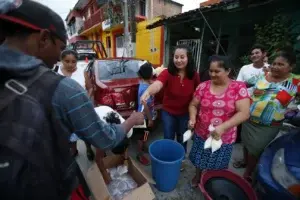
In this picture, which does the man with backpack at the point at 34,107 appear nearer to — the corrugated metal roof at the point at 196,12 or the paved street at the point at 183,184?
the paved street at the point at 183,184

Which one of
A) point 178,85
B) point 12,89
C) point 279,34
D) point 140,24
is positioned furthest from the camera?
point 140,24

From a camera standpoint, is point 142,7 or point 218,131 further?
point 142,7

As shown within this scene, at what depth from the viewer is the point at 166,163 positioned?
6.73 ft

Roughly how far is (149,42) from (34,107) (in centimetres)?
1009

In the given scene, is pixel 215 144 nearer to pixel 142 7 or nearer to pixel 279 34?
pixel 279 34

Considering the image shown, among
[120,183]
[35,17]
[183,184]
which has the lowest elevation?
[183,184]

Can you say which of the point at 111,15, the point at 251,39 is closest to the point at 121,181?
the point at 251,39

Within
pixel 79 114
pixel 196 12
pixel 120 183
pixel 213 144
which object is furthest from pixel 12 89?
pixel 196 12

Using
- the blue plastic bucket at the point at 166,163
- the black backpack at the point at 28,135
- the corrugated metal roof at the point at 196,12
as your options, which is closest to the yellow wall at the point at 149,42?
the corrugated metal roof at the point at 196,12

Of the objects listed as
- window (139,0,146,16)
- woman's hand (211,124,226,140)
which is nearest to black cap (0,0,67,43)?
woman's hand (211,124,226,140)

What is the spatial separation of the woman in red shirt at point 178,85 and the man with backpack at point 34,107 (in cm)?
125

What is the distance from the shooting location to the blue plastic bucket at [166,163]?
211 centimetres

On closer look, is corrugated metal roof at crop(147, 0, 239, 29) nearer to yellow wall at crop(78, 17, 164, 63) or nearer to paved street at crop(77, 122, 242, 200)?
yellow wall at crop(78, 17, 164, 63)

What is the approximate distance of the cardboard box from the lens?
187cm
